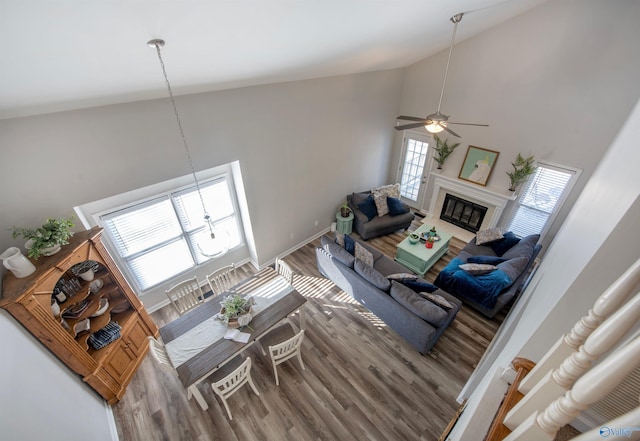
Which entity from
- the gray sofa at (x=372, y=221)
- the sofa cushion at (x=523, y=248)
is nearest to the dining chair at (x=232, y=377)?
the gray sofa at (x=372, y=221)

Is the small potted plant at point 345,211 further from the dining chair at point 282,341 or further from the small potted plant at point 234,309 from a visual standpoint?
the small potted plant at point 234,309

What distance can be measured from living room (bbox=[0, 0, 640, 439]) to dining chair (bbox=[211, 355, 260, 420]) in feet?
4.21

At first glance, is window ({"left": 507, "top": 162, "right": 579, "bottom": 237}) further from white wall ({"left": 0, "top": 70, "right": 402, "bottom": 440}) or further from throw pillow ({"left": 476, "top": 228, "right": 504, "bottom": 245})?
white wall ({"left": 0, "top": 70, "right": 402, "bottom": 440})

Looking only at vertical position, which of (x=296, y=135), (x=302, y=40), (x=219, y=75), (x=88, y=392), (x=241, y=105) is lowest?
(x=88, y=392)

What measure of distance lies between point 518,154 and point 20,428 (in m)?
7.23

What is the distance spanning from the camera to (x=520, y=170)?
4.97m

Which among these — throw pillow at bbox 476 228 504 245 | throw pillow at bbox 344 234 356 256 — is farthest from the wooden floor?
throw pillow at bbox 476 228 504 245

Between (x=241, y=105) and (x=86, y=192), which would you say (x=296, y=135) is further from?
(x=86, y=192)

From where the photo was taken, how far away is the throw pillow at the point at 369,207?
238 inches

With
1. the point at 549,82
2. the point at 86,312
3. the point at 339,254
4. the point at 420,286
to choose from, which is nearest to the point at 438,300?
the point at 420,286

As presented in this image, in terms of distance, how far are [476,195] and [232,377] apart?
5678mm

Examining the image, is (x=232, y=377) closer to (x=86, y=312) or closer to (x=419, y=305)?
(x=86, y=312)

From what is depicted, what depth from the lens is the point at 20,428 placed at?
1.85m

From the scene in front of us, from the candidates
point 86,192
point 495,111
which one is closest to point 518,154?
point 495,111
